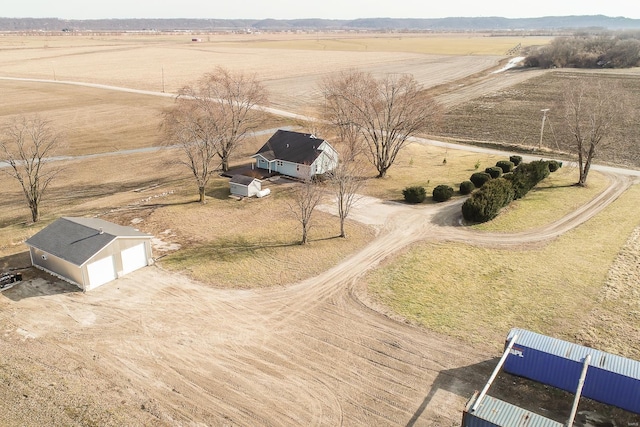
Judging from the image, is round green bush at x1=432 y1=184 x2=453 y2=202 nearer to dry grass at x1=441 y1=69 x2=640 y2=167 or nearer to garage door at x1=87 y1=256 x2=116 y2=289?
dry grass at x1=441 y1=69 x2=640 y2=167

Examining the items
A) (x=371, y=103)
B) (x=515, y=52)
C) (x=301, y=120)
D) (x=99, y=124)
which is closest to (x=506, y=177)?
(x=371, y=103)

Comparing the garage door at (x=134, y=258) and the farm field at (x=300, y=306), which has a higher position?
the garage door at (x=134, y=258)

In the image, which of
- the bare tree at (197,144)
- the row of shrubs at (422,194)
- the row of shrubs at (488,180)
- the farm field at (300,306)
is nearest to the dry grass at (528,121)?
the row of shrubs at (488,180)

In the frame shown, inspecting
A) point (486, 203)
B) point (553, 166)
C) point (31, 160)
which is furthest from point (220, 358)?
point (31, 160)

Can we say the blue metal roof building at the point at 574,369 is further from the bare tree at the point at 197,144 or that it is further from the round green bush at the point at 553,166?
the round green bush at the point at 553,166

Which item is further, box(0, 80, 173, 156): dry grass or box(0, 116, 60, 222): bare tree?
box(0, 80, 173, 156): dry grass

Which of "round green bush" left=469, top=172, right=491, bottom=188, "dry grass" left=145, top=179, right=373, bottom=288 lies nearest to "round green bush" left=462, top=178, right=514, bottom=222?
"round green bush" left=469, top=172, right=491, bottom=188

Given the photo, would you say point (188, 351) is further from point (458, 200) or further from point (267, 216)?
point (458, 200)
